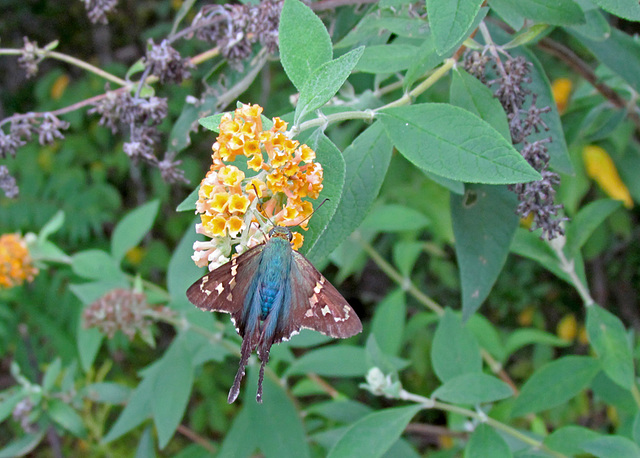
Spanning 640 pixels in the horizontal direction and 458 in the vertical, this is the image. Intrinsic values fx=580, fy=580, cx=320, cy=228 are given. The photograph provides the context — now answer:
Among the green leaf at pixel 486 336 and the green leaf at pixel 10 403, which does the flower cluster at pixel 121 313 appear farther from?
the green leaf at pixel 486 336

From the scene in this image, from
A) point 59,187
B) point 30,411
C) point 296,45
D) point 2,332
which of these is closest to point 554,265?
point 296,45

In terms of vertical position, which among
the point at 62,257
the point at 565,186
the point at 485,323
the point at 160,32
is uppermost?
the point at 160,32

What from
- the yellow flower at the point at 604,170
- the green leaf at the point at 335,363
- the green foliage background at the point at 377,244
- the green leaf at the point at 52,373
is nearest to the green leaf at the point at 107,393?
the green foliage background at the point at 377,244

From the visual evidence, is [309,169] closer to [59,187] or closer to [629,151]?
[629,151]

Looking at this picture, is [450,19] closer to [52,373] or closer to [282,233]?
[282,233]

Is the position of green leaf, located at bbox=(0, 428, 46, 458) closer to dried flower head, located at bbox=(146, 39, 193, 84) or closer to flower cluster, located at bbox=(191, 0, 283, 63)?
dried flower head, located at bbox=(146, 39, 193, 84)

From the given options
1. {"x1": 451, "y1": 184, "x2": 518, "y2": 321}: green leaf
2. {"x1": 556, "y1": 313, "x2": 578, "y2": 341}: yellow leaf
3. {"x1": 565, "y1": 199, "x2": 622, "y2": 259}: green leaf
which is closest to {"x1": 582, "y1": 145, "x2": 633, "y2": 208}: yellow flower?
{"x1": 565, "y1": 199, "x2": 622, "y2": 259}: green leaf

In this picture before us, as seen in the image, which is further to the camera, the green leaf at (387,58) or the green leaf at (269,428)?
the green leaf at (269,428)
